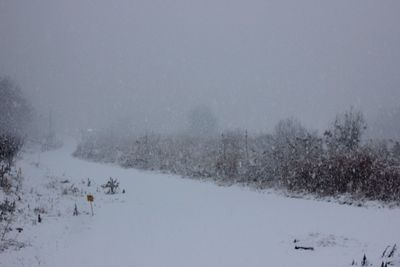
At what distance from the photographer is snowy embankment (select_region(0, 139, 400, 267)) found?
24.2 ft

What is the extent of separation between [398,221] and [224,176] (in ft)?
34.1

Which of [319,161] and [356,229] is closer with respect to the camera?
[356,229]

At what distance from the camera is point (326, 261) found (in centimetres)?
716

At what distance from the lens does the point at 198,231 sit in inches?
379

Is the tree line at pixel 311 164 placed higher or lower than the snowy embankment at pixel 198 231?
higher

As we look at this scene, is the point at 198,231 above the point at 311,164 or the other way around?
the other way around

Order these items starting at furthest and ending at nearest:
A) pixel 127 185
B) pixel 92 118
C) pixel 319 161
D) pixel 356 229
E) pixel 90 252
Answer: pixel 92 118, pixel 127 185, pixel 319 161, pixel 356 229, pixel 90 252

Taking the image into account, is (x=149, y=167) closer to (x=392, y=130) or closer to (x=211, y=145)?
(x=211, y=145)

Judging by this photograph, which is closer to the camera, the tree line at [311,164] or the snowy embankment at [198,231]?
the snowy embankment at [198,231]

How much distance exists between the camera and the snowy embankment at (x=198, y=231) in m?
7.37

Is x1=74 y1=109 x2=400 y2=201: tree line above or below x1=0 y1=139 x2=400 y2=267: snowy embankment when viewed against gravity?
above

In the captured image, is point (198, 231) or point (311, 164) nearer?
point (198, 231)

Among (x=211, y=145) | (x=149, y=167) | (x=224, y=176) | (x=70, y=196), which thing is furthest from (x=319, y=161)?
(x=211, y=145)

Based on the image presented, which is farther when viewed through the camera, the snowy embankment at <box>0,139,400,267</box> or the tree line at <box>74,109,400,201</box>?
the tree line at <box>74,109,400,201</box>
